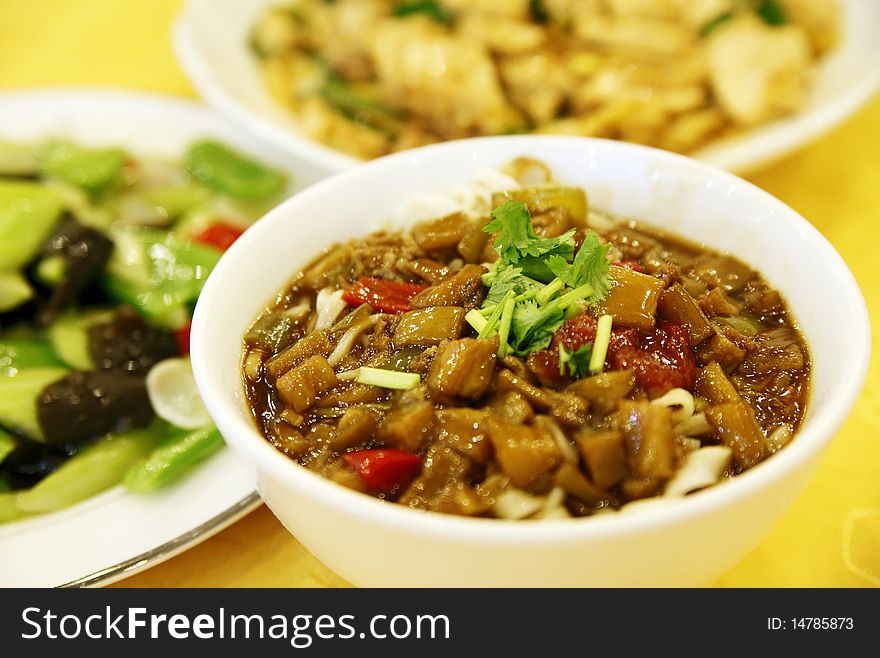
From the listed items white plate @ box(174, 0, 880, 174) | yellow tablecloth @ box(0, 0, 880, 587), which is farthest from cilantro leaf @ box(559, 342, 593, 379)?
white plate @ box(174, 0, 880, 174)

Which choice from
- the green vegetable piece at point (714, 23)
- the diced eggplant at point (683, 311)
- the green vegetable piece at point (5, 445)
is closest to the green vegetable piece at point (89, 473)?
the green vegetable piece at point (5, 445)

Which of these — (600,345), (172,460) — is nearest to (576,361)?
(600,345)

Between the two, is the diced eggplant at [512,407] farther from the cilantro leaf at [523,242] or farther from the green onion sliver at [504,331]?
the cilantro leaf at [523,242]

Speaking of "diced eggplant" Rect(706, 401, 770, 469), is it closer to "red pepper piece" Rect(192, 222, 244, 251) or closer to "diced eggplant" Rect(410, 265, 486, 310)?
"diced eggplant" Rect(410, 265, 486, 310)
